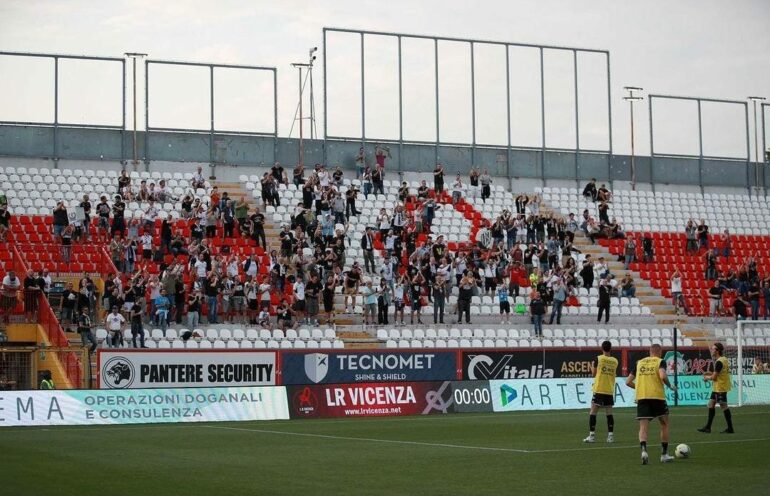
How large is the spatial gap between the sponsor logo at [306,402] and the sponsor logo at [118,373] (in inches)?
182

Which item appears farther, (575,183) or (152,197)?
(575,183)

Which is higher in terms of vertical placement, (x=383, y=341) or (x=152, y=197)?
(x=152, y=197)

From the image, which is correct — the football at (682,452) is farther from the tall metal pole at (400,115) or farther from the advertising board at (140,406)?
the tall metal pole at (400,115)

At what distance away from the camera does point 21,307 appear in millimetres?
35875

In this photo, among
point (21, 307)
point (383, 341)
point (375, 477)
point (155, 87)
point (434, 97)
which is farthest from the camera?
point (434, 97)

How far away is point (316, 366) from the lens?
36250 millimetres

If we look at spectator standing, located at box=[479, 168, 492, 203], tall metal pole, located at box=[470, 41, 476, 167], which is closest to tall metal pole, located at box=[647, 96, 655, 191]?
tall metal pole, located at box=[470, 41, 476, 167]

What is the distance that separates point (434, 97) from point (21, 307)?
1054 inches

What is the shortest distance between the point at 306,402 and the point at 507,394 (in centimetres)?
617

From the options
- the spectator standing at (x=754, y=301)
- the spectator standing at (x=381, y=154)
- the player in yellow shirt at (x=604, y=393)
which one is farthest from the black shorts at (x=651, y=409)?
the spectator standing at (x=381, y=154)

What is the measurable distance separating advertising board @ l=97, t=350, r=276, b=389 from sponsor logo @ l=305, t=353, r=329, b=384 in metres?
1.12

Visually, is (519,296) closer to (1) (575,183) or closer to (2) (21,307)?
(1) (575,183)

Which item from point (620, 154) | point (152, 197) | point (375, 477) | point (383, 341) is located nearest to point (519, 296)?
point (383, 341)

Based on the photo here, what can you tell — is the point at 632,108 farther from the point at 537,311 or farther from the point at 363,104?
the point at 537,311
